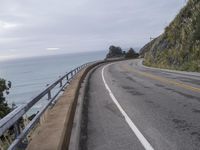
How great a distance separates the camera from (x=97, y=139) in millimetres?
9055

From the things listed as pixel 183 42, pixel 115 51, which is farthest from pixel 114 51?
pixel 183 42

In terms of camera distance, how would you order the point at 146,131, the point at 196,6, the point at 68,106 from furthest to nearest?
the point at 196,6
the point at 68,106
the point at 146,131

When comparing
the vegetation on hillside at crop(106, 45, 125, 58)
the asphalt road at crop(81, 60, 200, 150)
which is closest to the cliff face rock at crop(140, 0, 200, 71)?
the asphalt road at crop(81, 60, 200, 150)

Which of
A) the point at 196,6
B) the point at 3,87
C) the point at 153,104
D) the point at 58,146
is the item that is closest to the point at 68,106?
the point at 153,104

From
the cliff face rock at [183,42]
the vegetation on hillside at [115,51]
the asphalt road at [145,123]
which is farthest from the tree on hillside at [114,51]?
the asphalt road at [145,123]

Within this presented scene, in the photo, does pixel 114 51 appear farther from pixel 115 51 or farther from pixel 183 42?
pixel 183 42

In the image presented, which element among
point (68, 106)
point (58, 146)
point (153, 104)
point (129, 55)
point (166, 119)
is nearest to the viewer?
point (58, 146)

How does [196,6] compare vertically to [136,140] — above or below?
above

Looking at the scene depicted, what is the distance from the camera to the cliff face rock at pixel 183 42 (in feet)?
123

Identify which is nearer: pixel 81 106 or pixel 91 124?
pixel 91 124

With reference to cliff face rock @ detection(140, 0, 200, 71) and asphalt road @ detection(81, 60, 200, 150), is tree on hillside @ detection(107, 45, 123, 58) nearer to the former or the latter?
cliff face rock @ detection(140, 0, 200, 71)

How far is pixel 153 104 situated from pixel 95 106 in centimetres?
219

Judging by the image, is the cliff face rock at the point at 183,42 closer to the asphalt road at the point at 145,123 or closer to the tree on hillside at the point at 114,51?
the asphalt road at the point at 145,123

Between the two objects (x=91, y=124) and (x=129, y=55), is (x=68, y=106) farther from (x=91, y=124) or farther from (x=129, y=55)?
(x=129, y=55)
